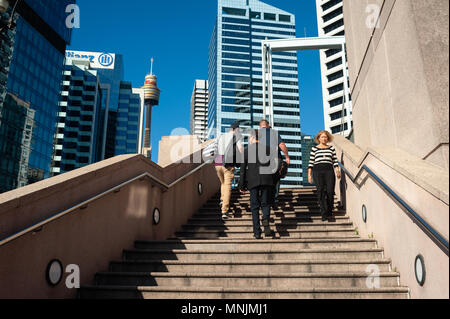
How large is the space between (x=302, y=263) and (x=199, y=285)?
47.2 inches

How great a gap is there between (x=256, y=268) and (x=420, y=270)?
181 centimetres

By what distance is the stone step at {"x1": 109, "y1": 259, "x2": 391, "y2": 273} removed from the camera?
4434mm

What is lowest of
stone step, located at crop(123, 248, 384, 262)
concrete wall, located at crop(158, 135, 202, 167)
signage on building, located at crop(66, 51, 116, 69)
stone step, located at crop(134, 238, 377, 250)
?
stone step, located at crop(123, 248, 384, 262)

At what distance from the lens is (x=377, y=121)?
639cm

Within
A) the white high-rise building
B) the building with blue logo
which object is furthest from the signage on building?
the white high-rise building

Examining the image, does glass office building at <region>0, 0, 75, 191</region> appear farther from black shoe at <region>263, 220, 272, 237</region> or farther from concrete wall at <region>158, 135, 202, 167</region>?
black shoe at <region>263, 220, 272, 237</region>

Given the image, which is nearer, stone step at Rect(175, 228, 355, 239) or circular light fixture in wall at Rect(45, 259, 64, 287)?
circular light fixture in wall at Rect(45, 259, 64, 287)

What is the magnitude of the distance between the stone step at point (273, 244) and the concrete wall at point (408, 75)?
1335mm

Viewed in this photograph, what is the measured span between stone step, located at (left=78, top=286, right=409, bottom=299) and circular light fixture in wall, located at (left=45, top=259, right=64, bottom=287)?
0.38 meters

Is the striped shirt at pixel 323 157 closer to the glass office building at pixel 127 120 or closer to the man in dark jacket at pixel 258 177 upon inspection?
the man in dark jacket at pixel 258 177

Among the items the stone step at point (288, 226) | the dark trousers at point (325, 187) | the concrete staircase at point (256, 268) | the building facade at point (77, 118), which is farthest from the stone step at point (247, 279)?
the building facade at point (77, 118)

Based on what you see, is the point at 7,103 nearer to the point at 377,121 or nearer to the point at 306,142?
the point at 377,121

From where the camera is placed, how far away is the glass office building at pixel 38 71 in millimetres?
65875
